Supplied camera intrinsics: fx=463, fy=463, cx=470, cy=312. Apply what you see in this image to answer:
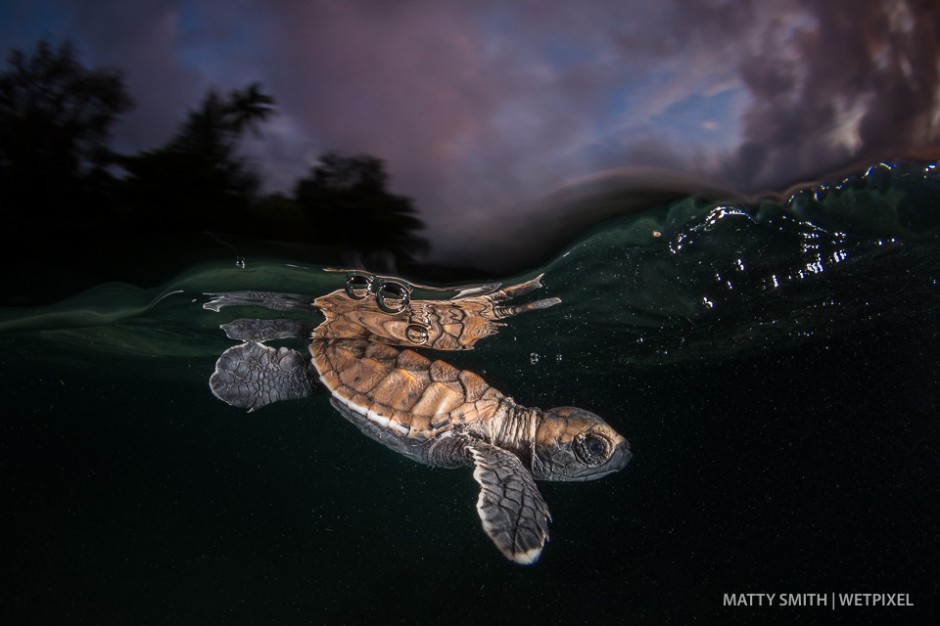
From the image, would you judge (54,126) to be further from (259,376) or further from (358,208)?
(259,376)

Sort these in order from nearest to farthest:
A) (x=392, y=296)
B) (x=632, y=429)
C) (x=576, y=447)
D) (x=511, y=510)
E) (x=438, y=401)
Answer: (x=511, y=510) < (x=576, y=447) < (x=438, y=401) < (x=392, y=296) < (x=632, y=429)

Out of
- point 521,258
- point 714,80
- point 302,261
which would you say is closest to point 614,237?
point 521,258

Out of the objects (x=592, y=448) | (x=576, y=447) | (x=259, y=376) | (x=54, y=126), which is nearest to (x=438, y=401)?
(x=576, y=447)

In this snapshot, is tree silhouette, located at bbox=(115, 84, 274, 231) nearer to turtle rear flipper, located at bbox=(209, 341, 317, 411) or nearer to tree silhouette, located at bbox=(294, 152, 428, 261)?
tree silhouette, located at bbox=(294, 152, 428, 261)

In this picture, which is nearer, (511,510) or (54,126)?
(54,126)

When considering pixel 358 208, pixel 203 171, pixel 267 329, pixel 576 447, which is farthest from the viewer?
pixel 267 329

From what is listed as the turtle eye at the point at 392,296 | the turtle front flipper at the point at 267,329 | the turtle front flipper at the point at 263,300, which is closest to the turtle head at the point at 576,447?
the turtle eye at the point at 392,296
